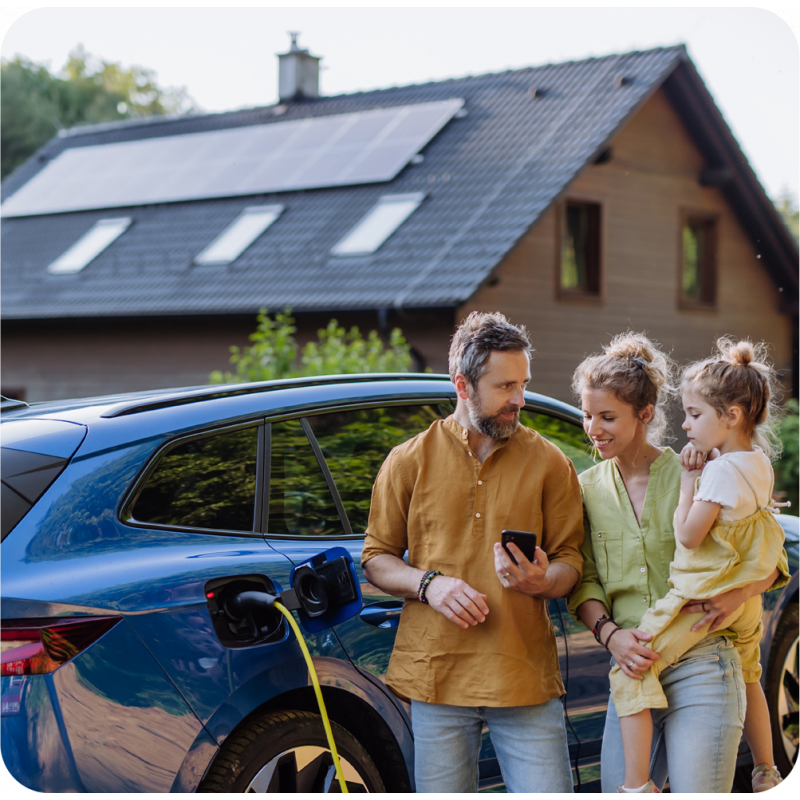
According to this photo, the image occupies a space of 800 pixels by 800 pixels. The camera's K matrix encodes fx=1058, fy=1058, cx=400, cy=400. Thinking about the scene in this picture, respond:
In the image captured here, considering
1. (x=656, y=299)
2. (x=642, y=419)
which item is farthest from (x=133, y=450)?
(x=656, y=299)

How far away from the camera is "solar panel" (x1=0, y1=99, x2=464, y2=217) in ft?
56.6

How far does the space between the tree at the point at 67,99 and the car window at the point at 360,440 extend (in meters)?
31.9

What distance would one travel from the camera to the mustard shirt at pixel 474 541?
288 cm

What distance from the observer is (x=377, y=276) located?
14961 mm

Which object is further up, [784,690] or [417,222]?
[417,222]

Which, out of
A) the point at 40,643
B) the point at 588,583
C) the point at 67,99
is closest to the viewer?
the point at 40,643

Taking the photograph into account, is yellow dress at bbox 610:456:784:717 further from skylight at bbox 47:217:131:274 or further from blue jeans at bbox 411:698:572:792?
skylight at bbox 47:217:131:274

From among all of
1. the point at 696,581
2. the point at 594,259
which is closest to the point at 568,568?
the point at 696,581

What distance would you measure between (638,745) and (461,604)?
686mm

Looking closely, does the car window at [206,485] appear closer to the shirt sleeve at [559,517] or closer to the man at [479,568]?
the man at [479,568]

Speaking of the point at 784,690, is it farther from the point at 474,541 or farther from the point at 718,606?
the point at 474,541

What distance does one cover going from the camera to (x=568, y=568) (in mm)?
2922

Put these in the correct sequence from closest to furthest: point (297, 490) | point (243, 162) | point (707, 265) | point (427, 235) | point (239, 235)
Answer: point (297, 490)
point (427, 235)
point (239, 235)
point (243, 162)
point (707, 265)

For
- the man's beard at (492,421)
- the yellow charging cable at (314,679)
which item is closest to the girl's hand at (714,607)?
the man's beard at (492,421)
